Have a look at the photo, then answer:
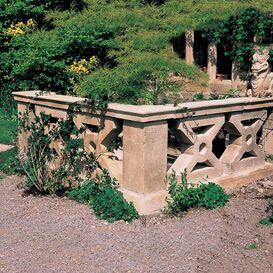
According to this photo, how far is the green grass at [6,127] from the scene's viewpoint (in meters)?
9.39

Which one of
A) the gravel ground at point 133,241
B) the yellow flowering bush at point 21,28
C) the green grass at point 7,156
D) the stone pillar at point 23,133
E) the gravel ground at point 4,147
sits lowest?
the gravel ground at point 4,147

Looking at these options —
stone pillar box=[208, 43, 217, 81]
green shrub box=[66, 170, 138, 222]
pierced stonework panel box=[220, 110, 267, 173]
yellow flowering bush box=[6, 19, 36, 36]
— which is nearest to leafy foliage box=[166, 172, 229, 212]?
green shrub box=[66, 170, 138, 222]

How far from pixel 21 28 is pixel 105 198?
594 cm

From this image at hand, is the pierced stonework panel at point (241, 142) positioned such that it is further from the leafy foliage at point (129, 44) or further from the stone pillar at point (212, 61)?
the stone pillar at point (212, 61)

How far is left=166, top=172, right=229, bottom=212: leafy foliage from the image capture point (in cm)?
521

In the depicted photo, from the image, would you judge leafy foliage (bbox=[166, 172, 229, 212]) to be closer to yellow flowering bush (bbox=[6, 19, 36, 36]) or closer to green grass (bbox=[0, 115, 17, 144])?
green grass (bbox=[0, 115, 17, 144])

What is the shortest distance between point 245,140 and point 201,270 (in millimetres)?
2734

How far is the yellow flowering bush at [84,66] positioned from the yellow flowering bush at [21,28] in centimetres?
189

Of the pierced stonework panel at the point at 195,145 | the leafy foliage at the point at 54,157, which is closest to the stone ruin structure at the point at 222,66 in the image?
the pierced stonework panel at the point at 195,145

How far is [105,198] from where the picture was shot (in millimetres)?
5215

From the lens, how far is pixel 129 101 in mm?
6562

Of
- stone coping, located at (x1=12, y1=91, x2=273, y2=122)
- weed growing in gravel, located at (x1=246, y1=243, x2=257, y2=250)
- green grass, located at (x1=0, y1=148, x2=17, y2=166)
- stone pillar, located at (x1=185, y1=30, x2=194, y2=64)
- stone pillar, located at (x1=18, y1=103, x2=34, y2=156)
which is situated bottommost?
green grass, located at (x1=0, y1=148, x2=17, y2=166)

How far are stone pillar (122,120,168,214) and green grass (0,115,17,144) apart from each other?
4692 mm

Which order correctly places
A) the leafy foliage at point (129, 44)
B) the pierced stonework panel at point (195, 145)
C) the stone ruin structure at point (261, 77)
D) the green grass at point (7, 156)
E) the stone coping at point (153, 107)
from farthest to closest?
1. the green grass at point (7, 156)
2. the stone ruin structure at point (261, 77)
3. the leafy foliage at point (129, 44)
4. the pierced stonework panel at point (195, 145)
5. the stone coping at point (153, 107)
